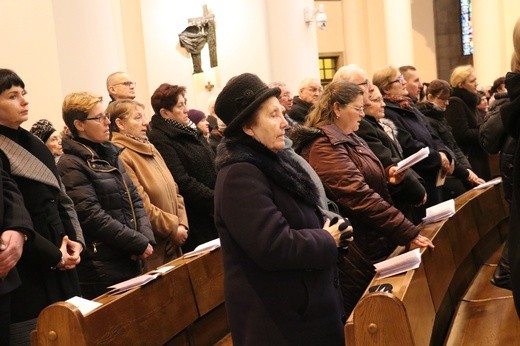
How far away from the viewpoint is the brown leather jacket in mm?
3812

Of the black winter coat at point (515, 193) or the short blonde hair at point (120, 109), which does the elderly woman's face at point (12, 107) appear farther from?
the black winter coat at point (515, 193)

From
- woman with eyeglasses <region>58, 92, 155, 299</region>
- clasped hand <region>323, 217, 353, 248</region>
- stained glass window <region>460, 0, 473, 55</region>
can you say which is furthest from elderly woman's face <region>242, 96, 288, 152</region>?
stained glass window <region>460, 0, 473, 55</region>

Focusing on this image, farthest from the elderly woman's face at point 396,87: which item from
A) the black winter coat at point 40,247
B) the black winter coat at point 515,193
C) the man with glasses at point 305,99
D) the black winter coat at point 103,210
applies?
the black winter coat at point 515,193

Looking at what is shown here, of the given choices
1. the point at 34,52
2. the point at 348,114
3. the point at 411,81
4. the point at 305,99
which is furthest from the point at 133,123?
the point at 411,81

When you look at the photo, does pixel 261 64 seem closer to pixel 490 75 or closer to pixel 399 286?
pixel 490 75

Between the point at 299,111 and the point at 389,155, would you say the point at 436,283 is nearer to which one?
the point at 389,155

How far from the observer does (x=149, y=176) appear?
471cm

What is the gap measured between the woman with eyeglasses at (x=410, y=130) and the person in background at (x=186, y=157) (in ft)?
4.53

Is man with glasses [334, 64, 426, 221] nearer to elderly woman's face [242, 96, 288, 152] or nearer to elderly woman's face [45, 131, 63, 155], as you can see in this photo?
elderly woman's face [242, 96, 288, 152]

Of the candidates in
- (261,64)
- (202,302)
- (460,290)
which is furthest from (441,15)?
(202,302)

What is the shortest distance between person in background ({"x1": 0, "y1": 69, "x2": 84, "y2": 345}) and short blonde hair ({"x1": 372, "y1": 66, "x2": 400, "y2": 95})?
2815 mm

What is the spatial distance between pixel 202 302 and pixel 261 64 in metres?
8.07

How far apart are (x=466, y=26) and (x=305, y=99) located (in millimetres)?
15672

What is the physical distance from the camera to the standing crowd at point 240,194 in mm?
2732
